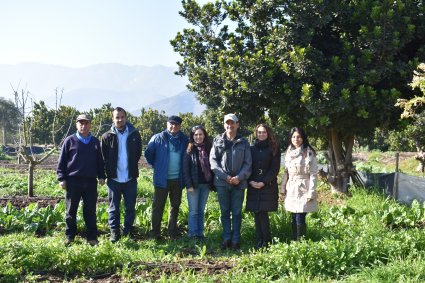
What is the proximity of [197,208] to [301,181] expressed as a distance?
171 cm

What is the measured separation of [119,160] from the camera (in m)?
6.50

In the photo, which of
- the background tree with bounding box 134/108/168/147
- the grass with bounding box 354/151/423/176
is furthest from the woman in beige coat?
the background tree with bounding box 134/108/168/147

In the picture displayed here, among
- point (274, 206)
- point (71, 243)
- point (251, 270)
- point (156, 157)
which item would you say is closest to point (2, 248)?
point (71, 243)

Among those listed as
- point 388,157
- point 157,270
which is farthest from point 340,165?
point 388,157

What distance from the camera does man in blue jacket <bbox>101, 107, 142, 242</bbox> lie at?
6.45 meters

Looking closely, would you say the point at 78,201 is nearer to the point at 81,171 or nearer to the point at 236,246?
the point at 81,171

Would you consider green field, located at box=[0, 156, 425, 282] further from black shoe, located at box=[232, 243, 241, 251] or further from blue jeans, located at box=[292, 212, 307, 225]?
blue jeans, located at box=[292, 212, 307, 225]

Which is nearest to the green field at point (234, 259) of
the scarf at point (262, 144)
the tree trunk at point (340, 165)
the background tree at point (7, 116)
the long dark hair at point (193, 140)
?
the scarf at point (262, 144)

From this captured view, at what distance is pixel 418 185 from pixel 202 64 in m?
6.10

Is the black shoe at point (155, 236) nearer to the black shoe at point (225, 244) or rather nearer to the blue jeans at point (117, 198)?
the blue jeans at point (117, 198)

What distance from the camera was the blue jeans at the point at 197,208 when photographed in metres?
6.68

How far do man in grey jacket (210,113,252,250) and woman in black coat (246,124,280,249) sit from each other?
13 centimetres

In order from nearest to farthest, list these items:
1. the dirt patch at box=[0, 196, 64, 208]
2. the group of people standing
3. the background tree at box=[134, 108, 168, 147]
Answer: the group of people standing, the dirt patch at box=[0, 196, 64, 208], the background tree at box=[134, 108, 168, 147]

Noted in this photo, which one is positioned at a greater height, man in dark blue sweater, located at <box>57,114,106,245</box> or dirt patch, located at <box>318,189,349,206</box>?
man in dark blue sweater, located at <box>57,114,106,245</box>
